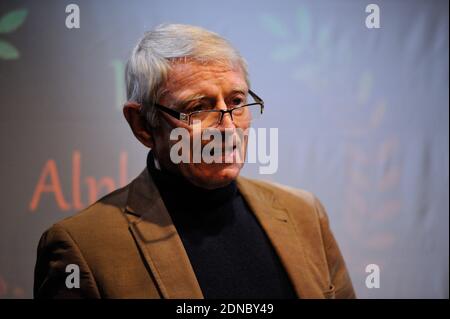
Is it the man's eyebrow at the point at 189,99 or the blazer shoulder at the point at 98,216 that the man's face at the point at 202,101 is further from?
the blazer shoulder at the point at 98,216

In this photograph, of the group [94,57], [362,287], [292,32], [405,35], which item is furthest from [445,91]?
[94,57]

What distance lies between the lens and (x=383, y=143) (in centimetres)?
189

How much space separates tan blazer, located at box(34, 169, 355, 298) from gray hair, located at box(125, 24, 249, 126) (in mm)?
246

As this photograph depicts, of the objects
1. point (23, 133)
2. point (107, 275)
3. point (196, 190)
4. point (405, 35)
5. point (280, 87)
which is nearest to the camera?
point (107, 275)

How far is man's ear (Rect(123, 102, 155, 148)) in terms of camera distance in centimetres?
134

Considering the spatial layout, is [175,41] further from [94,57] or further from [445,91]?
[445,91]

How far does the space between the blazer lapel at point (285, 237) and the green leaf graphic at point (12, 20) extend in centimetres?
83

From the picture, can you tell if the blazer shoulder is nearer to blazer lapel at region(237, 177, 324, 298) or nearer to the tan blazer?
the tan blazer

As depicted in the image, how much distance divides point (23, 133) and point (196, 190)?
1.99 feet

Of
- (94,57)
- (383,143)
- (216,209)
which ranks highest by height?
(94,57)

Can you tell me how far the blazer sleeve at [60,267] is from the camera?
123 cm

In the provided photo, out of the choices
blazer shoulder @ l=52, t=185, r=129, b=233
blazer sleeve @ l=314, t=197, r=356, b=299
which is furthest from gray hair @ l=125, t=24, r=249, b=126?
blazer sleeve @ l=314, t=197, r=356, b=299

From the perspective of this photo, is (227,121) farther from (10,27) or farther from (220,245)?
(10,27)

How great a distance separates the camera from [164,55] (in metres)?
1.26
